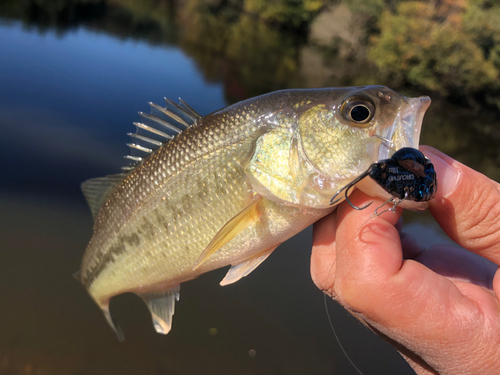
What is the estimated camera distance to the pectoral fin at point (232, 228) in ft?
4.76

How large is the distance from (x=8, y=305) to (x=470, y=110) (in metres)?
16.4

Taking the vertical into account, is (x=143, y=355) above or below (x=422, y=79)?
below

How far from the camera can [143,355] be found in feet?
8.68

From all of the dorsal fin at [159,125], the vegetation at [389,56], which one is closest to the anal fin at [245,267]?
the dorsal fin at [159,125]

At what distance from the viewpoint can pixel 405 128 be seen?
1213 mm

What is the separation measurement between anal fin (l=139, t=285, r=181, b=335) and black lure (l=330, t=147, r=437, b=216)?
1.38 metres

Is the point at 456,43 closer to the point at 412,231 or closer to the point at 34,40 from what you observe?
the point at 412,231

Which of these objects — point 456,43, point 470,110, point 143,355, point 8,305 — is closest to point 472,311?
point 143,355

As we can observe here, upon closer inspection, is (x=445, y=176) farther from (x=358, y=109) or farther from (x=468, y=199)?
(x=358, y=109)

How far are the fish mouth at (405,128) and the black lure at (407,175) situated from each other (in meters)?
0.08

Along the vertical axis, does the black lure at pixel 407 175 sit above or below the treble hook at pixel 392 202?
above

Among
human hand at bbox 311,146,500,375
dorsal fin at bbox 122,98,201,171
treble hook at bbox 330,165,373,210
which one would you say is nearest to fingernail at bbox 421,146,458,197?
human hand at bbox 311,146,500,375

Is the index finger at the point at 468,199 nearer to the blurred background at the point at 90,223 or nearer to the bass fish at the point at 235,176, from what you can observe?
the bass fish at the point at 235,176

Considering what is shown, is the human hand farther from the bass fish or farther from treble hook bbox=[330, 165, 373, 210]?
the bass fish
